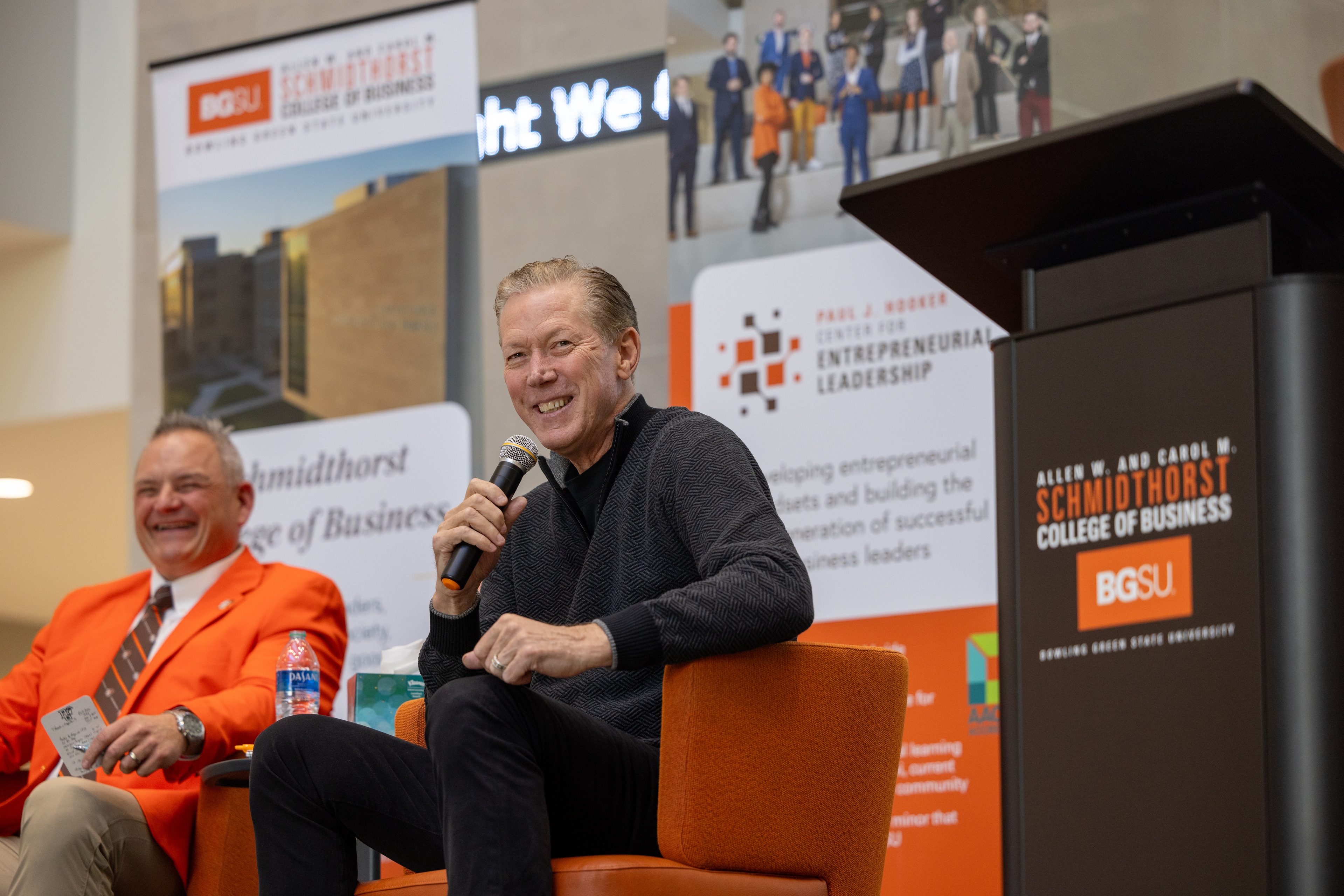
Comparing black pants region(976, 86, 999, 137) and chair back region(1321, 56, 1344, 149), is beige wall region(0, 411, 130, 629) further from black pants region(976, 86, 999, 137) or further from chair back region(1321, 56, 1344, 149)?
chair back region(1321, 56, 1344, 149)

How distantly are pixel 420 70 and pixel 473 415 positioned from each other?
1225 mm

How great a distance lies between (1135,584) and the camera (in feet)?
4.75

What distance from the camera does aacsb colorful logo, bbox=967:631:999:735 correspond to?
3.88 metres

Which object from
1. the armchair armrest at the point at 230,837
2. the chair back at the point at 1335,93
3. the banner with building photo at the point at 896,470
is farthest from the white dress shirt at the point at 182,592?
the chair back at the point at 1335,93

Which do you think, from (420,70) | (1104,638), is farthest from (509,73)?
(1104,638)

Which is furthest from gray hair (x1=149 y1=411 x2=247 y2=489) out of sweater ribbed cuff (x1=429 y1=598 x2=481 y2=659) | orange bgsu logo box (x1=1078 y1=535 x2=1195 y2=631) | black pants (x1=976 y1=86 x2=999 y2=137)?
orange bgsu logo box (x1=1078 y1=535 x2=1195 y2=631)

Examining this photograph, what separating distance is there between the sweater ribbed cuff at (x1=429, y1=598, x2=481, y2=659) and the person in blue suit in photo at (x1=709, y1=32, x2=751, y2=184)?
2.65 m

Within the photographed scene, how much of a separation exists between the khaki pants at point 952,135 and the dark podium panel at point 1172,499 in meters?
2.68

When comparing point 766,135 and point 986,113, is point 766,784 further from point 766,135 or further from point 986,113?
point 766,135

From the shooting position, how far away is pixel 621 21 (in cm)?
489

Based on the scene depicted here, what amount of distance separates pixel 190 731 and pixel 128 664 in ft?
1.71

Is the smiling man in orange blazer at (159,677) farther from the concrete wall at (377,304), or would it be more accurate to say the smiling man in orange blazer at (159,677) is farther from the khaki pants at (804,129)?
the khaki pants at (804,129)

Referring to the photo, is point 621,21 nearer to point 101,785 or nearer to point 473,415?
point 473,415

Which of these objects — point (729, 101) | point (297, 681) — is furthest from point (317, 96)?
point (297, 681)
